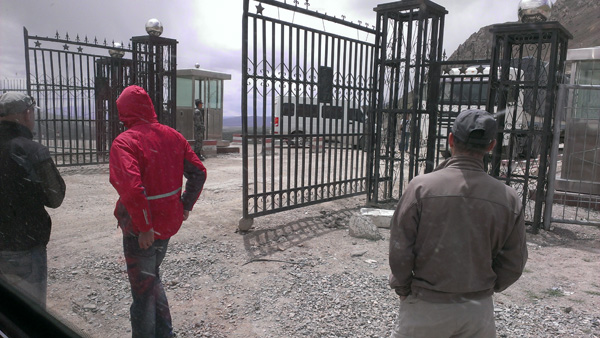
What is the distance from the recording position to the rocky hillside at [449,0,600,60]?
46500mm

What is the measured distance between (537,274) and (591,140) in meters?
4.10

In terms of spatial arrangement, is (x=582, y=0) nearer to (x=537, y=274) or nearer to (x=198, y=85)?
(x=198, y=85)

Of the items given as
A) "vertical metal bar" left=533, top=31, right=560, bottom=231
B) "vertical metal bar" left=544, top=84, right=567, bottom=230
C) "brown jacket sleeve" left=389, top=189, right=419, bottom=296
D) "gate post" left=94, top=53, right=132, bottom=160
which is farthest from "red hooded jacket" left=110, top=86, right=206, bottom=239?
"gate post" left=94, top=53, right=132, bottom=160

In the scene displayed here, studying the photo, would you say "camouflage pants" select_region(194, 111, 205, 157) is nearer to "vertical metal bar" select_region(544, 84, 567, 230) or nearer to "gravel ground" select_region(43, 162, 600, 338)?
"gravel ground" select_region(43, 162, 600, 338)

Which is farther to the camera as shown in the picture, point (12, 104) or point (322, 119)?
point (322, 119)

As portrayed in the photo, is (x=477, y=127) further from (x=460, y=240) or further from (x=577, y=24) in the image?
(x=577, y=24)

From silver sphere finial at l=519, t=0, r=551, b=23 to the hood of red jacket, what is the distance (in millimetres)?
5540

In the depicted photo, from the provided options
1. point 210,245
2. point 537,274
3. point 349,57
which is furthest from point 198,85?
point 537,274

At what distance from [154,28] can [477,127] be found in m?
9.27

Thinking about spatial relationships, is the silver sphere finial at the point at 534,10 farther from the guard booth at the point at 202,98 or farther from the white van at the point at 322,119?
the guard booth at the point at 202,98

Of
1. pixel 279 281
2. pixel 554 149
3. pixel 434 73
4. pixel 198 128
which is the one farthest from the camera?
pixel 198 128

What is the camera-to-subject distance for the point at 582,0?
64.4 m

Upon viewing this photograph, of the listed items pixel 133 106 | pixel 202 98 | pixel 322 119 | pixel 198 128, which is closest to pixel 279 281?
pixel 133 106

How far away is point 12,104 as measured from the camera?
7.64ft
